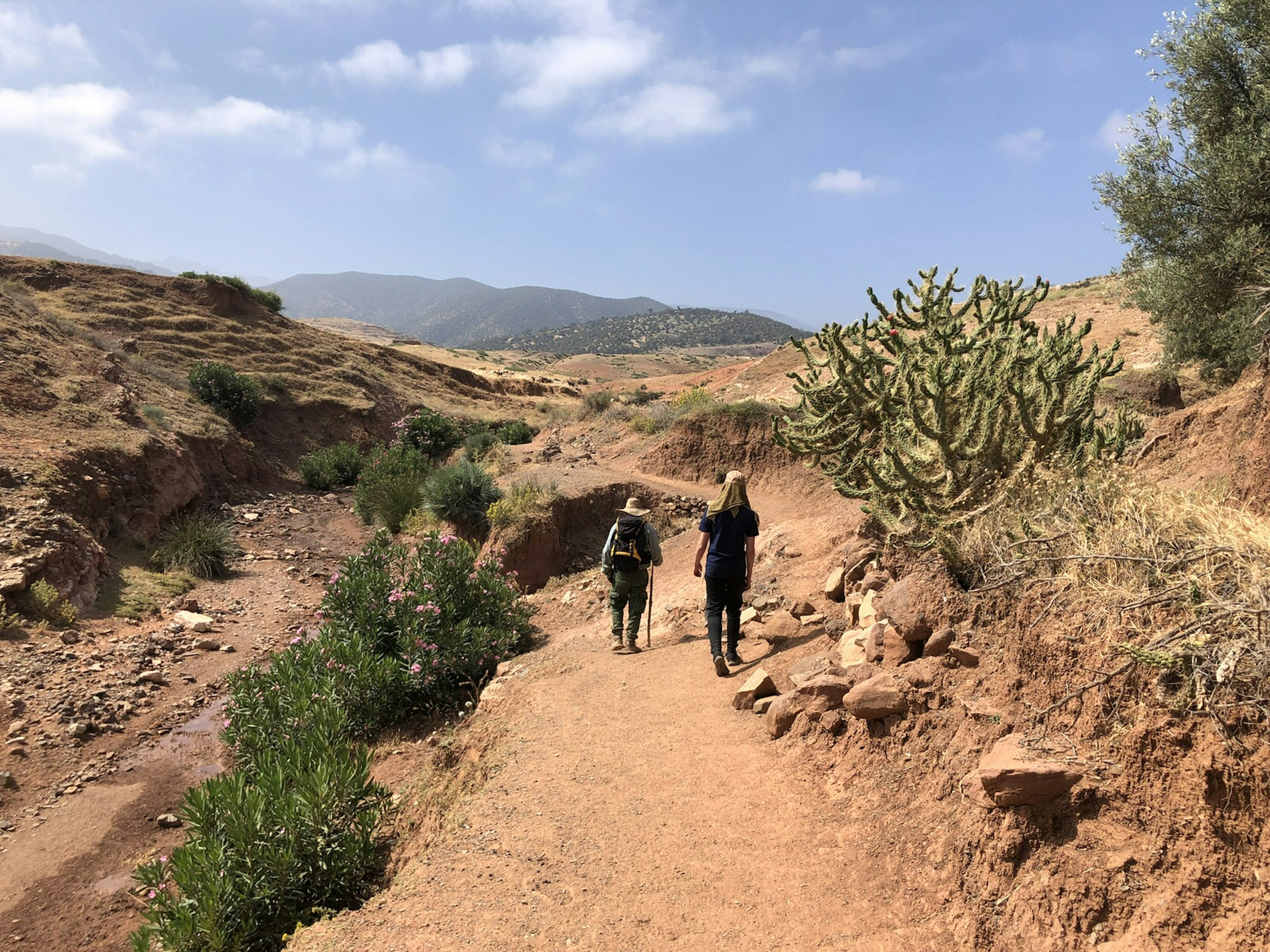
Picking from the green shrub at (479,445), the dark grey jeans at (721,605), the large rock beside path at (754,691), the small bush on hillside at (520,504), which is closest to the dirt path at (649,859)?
the large rock beside path at (754,691)

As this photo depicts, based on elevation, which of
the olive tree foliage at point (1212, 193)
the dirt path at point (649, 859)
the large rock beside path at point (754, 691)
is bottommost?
the dirt path at point (649, 859)

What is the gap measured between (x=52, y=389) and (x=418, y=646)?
13.5 metres

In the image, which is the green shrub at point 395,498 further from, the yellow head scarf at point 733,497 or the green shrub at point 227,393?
the yellow head scarf at point 733,497

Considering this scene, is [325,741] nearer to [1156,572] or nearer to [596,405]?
A: [1156,572]

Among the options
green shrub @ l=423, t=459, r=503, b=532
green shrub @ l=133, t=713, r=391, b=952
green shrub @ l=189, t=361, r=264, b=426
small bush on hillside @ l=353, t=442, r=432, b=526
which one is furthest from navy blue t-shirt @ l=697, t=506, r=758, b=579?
green shrub @ l=189, t=361, r=264, b=426

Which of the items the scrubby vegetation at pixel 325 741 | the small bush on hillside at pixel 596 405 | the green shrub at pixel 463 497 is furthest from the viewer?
the small bush on hillside at pixel 596 405

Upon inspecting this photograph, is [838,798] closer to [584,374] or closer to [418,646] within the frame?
[418,646]

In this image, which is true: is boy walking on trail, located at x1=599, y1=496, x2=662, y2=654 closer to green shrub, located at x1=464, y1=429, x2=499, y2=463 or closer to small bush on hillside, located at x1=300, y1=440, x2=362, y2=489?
green shrub, located at x1=464, y1=429, x2=499, y2=463

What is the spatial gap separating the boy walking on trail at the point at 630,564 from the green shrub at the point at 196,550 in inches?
371

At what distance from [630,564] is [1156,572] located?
476cm

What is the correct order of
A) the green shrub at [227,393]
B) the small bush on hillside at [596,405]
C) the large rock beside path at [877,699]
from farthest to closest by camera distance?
1. the small bush on hillside at [596,405]
2. the green shrub at [227,393]
3. the large rock beside path at [877,699]

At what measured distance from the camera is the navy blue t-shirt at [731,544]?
5941 millimetres

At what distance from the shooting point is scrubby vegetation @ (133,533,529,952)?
411 centimetres

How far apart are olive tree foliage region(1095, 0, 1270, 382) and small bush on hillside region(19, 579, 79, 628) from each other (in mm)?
17157
